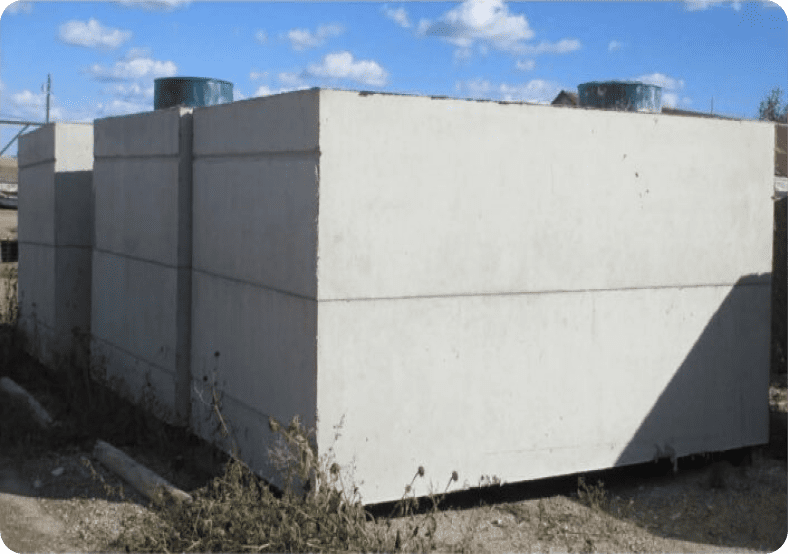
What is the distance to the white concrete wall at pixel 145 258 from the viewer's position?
7.75 metres

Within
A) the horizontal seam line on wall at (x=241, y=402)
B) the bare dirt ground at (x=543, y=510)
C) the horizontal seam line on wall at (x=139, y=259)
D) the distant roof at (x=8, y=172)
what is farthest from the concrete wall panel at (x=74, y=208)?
the distant roof at (x=8, y=172)

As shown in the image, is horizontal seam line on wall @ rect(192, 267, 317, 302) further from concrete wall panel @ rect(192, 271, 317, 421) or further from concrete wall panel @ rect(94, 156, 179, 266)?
concrete wall panel @ rect(94, 156, 179, 266)

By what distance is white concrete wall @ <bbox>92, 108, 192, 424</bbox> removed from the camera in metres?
7.75

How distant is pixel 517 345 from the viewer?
21.2ft

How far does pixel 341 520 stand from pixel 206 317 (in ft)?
8.15

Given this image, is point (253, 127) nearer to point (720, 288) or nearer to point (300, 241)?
point (300, 241)

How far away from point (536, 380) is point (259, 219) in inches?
84.5

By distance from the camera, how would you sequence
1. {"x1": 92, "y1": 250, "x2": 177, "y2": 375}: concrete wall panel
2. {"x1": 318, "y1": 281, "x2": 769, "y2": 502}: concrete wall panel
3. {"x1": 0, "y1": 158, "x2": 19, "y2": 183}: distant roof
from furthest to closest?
{"x1": 0, "y1": 158, "x2": 19, "y2": 183}: distant roof, {"x1": 92, "y1": 250, "x2": 177, "y2": 375}: concrete wall panel, {"x1": 318, "y1": 281, "x2": 769, "y2": 502}: concrete wall panel

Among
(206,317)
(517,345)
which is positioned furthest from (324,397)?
(206,317)

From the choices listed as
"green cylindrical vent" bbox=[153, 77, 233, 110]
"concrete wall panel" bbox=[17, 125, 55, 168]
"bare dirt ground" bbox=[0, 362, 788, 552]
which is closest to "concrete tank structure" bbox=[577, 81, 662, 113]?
"bare dirt ground" bbox=[0, 362, 788, 552]

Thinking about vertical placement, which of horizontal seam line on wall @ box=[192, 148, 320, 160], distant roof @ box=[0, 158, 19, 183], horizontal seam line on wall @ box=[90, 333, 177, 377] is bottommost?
horizontal seam line on wall @ box=[90, 333, 177, 377]

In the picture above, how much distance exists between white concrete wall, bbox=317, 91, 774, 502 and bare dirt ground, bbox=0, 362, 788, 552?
10.3 inches

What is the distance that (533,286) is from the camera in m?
6.53

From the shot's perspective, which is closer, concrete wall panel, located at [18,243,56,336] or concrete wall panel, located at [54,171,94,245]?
concrete wall panel, located at [54,171,94,245]
